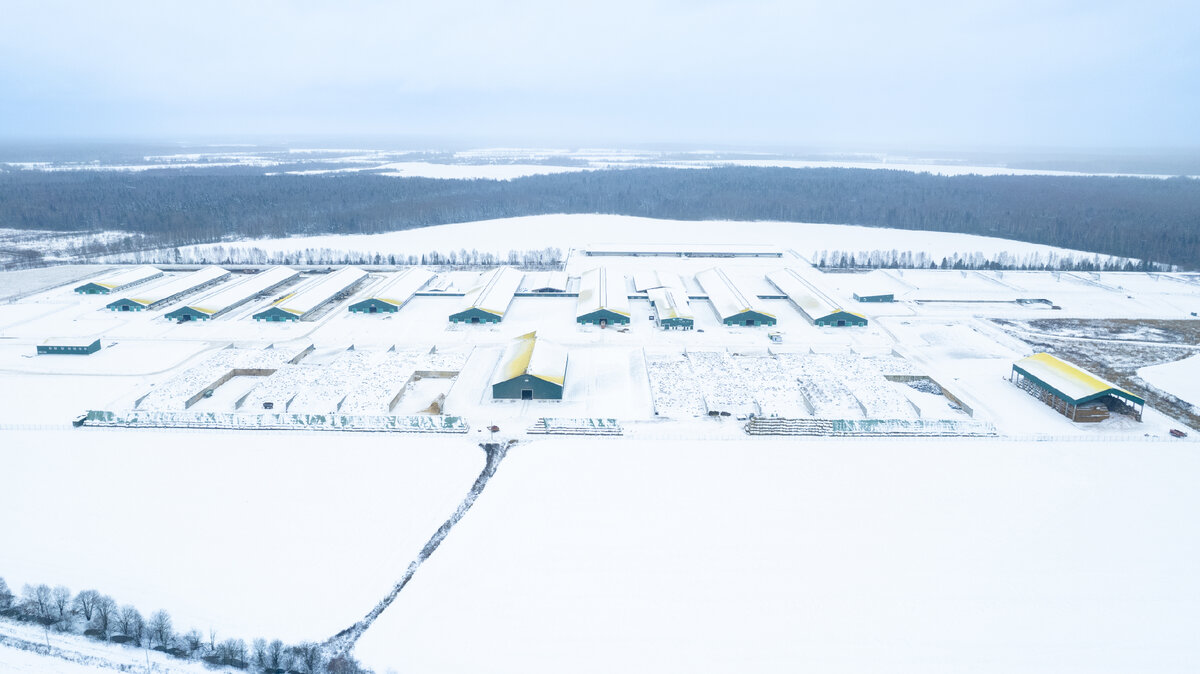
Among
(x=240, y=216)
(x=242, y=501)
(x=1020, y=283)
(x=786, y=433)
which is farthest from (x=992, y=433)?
(x=240, y=216)

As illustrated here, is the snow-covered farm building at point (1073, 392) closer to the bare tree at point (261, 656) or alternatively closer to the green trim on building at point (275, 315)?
the bare tree at point (261, 656)

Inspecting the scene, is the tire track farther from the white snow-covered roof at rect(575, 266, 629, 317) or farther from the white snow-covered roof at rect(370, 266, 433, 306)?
the white snow-covered roof at rect(370, 266, 433, 306)

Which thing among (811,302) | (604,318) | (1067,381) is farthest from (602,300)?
(1067,381)

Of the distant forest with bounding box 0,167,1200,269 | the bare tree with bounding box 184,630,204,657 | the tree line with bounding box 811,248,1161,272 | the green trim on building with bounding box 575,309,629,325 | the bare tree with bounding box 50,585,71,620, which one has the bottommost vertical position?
the bare tree with bounding box 184,630,204,657

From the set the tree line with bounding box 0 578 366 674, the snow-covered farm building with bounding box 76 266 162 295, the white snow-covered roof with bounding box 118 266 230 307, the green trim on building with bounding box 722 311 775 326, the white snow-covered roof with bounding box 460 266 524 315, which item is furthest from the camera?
the snow-covered farm building with bounding box 76 266 162 295

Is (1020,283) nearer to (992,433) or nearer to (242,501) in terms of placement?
(992,433)

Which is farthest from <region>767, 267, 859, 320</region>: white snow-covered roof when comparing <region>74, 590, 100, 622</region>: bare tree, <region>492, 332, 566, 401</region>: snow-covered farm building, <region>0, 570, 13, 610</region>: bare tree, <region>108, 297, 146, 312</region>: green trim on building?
<region>108, 297, 146, 312</region>: green trim on building

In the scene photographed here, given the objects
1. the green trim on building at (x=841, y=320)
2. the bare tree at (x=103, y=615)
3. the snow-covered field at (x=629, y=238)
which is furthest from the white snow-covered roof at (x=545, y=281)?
the bare tree at (x=103, y=615)
